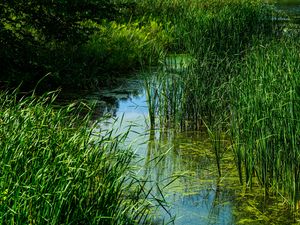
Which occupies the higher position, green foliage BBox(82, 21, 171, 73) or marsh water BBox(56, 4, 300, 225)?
green foliage BBox(82, 21, 171, 73)

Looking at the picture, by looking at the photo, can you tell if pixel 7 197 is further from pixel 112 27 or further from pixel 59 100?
pixel 112 27

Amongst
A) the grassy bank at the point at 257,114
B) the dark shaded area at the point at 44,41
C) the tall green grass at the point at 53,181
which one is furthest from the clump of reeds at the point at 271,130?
the dark shaded area at the point at 44,41

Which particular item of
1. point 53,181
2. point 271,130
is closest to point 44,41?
point 271,130

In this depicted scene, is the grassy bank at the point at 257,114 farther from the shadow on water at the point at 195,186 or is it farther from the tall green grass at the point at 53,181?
the tall green grass at the point at 53,181

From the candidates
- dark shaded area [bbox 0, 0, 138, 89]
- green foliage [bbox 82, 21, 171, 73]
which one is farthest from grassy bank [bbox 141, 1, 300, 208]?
green foliage [bbox 82, 21, 171, 73]

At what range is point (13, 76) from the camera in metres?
6.56

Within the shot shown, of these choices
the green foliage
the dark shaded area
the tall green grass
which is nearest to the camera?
the tall green grass

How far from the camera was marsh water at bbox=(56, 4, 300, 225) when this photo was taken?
153 inches

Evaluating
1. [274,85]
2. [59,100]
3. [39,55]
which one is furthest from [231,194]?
[39,55]

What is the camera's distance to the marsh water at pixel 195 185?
12.7 feet

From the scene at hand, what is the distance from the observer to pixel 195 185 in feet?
14.7

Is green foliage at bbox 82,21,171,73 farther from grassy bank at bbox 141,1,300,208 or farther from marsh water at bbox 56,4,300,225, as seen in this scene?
marsh water at bbox 56,4,300,225

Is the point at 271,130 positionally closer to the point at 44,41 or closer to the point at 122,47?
the point at 44,41

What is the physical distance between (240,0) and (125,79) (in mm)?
6844
